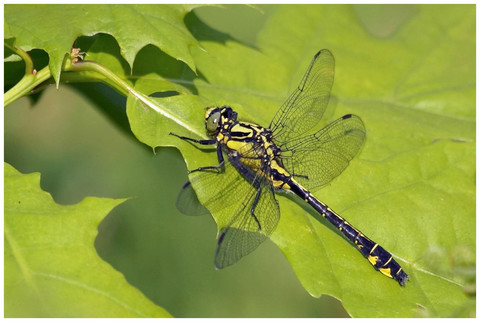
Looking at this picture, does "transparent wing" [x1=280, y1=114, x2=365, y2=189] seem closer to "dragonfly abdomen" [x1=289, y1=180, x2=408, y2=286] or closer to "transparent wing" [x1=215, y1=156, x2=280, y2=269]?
"dragonfly abdomen" [x1=289, y1=180, x2=408, y2=286]

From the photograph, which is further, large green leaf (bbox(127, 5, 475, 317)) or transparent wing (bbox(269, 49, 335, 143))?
transparent wing (bbox(269, 49, 335, 143))

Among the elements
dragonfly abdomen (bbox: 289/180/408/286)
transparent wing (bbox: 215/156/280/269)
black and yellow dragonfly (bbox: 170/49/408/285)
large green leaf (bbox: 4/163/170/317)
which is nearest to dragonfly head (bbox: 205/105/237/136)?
black and yellow dragonfly (bbox: 170/49/408/285)

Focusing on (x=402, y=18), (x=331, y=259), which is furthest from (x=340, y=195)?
(x=402, y=18)

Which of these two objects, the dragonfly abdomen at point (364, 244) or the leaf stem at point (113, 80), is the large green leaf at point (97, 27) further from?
the dragonfly abdomen at point (364, 244)

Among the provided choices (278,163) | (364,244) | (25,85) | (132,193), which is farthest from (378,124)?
(25,85)

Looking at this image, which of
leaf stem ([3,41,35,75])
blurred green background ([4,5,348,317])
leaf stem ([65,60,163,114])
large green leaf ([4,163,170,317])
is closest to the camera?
large green leaf ([4,163,170,317])

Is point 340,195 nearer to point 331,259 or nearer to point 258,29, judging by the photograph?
point 331,259

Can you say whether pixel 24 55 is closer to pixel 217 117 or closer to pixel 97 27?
pixel 97 27
